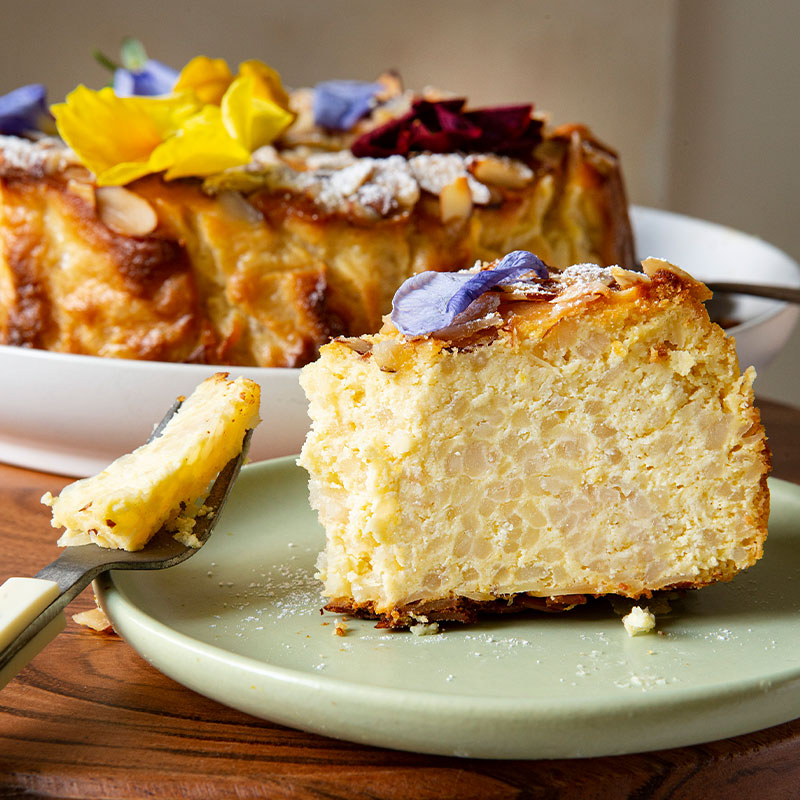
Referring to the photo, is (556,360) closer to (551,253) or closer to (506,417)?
(506,417)

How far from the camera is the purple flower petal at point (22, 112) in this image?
5.98 ft

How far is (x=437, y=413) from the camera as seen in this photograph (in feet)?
3.02

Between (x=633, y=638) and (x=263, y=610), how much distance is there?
1.00ft

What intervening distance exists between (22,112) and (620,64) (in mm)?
2834

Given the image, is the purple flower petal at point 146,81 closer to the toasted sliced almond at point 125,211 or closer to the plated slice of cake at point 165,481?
the toasted sliced almond at point 125,211

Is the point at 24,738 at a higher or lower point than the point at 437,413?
lower

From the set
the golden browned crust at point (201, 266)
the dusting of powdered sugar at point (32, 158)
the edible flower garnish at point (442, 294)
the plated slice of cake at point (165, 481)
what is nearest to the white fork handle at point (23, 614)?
the plated slice of cake at point (165, 481)

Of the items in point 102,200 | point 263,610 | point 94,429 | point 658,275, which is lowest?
point 94,429

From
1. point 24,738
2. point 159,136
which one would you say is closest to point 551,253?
point 159,136

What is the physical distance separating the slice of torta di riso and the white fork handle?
0.24m

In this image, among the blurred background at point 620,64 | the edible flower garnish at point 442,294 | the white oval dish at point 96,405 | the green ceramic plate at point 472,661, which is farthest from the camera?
the blurred background at point 620,64

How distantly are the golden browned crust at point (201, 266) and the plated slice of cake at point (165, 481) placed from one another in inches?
17.9

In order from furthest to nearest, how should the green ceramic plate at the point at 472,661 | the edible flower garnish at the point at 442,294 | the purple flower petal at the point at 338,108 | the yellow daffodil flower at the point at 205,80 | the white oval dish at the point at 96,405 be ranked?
1. the purple flower petal at the point at 338,108
2. the yellow daffodil flower at the point at 205,80
3. the white oval dish at the point at 96,405
4. the edible flower garnish at the point at 442,294
5. the green ceramic plate at the point at 472,661

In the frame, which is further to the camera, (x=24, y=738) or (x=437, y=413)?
(x=437, y=413)
